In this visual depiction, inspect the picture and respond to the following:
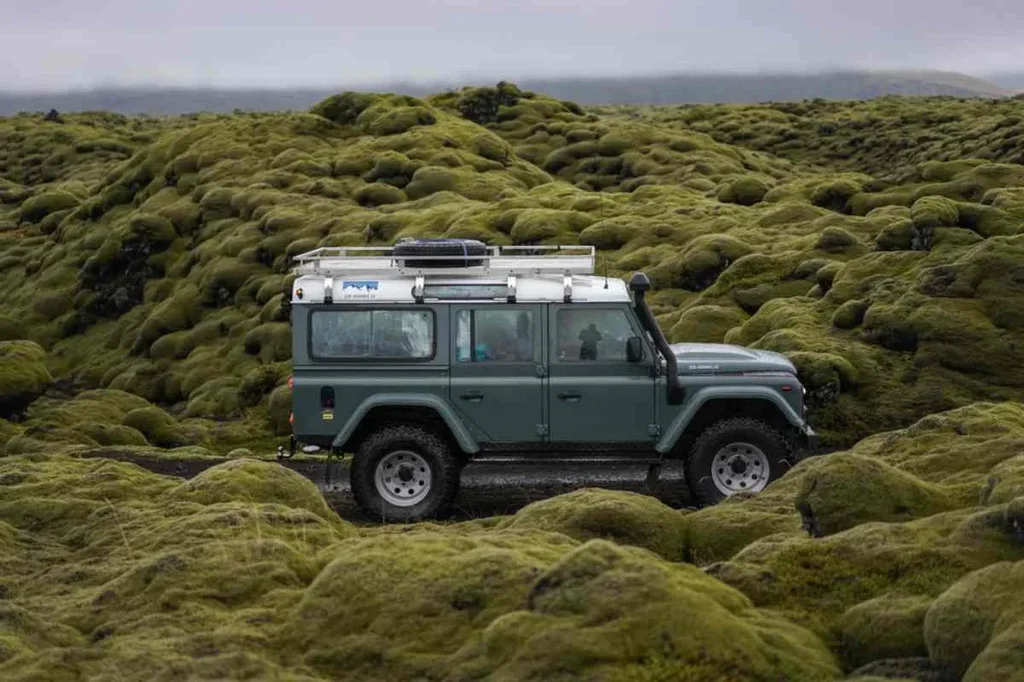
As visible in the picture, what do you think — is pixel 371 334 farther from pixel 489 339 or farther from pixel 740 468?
pixel 740 468

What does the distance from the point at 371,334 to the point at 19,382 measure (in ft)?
52.5

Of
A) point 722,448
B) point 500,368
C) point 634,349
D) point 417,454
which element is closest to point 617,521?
point 634,349

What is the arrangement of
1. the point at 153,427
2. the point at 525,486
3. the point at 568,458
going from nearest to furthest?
the point at 568,458 → the point at 525,486 → the point at 153,427

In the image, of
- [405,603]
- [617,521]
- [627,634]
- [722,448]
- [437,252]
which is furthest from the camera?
[437,252]

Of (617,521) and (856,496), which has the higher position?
(856,496)

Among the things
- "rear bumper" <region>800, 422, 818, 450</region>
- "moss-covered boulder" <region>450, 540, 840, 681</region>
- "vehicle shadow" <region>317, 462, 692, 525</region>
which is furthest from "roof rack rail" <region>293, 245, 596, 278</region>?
"moss-covered boulder" <region>450, 540, 840, 681</region>

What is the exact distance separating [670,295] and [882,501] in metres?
23.8

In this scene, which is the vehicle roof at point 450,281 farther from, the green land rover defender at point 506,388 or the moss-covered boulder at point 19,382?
the moss-covered boulder at point 19,382

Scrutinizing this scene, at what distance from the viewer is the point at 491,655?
310 inches

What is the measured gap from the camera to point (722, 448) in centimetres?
1777

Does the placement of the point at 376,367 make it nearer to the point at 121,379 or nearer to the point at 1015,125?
the point at 121,379

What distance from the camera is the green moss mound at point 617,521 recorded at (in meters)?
12.2

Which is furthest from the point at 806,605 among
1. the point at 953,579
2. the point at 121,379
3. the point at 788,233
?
Answer: the point at 121,379

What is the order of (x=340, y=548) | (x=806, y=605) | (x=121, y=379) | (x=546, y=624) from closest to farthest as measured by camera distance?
(x=546, y=624) < (x=806, y=605) < (x=340, y=548) < (x=121, y=379)
